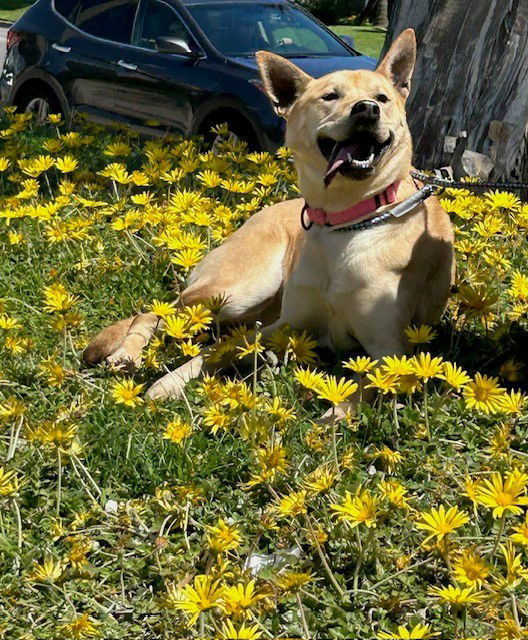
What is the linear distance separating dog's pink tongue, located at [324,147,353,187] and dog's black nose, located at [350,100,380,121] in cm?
18

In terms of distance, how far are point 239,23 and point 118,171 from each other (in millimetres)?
4561

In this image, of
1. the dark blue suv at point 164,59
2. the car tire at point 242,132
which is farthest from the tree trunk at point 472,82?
the car tire at point 242,132

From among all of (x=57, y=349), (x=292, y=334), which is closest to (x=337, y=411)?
(x=292, y=334)

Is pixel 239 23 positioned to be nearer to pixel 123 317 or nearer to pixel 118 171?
pixel 118 171

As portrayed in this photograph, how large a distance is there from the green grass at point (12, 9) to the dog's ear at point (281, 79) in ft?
101

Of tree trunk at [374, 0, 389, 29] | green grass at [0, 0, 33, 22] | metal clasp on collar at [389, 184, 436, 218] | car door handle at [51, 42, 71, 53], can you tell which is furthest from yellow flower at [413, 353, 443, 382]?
green grass at [0, 0, 33, 22]

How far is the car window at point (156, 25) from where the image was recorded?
9828 mm

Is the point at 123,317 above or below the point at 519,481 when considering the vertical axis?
below

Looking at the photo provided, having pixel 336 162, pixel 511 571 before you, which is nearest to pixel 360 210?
pixel 336 162

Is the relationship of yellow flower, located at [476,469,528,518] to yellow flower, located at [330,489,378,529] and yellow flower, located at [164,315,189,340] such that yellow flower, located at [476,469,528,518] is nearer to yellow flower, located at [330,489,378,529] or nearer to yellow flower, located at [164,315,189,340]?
yellow flower, located at [330,489,378,529]

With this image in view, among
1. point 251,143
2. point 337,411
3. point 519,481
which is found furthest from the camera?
point 251,143

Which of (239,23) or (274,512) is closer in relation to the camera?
(274,512)

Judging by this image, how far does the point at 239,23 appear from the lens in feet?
32.3

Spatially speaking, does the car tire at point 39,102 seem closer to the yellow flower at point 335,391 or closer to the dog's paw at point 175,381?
the dog's paw at point 175,381
